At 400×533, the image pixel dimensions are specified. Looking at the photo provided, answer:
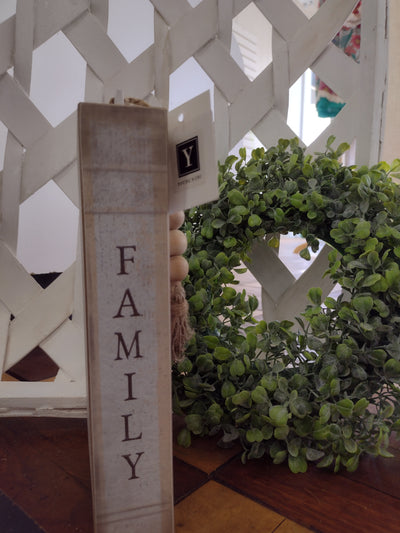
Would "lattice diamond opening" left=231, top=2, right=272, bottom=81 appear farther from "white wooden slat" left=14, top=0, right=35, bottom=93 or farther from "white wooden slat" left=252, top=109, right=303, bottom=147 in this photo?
"white wooden slat" left=14, top=0, right=35, bottom=93

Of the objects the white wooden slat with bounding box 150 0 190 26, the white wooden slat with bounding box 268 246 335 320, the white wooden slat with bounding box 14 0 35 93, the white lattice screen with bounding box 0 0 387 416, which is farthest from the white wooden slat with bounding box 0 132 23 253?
the white wooden slat with bounding box 268 246 335 320

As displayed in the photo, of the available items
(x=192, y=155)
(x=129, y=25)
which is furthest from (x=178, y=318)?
(x=129, y=25)

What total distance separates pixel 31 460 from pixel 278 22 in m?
0.87

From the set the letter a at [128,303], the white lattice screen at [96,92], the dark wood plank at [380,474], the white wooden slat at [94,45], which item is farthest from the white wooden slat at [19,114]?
the dark wood plank at [380,474]

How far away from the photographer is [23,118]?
0.69 meters

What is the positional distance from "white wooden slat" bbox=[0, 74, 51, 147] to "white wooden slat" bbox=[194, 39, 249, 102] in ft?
1.03

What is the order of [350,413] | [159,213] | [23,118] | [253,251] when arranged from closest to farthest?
[159,213], [350,413], [23,118], [253,251]

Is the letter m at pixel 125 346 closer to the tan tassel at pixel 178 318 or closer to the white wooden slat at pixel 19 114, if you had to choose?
the tan tassel at pixel 178 318

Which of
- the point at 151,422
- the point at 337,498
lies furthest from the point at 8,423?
the point at 337,498

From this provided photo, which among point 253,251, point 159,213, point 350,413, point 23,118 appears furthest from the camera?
point 253,251

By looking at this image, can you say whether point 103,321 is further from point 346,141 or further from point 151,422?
point 346,141

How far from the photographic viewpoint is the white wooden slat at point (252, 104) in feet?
2.57

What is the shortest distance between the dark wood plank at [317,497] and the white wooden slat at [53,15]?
75cm

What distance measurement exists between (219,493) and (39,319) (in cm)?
41
